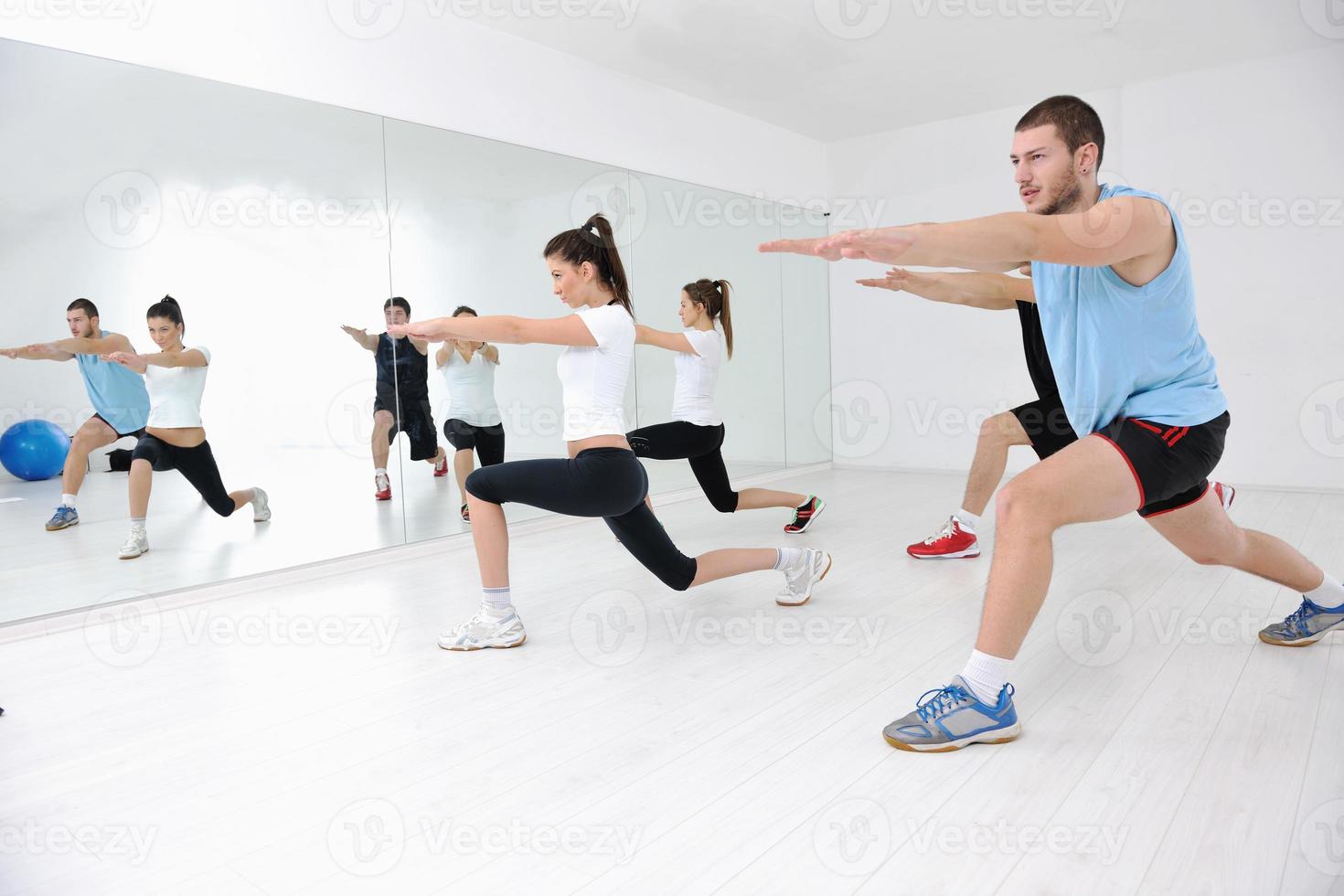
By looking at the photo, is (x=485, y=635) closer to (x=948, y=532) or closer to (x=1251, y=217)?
(x=948, y=532)

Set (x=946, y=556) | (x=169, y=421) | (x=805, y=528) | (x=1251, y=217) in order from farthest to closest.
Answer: (x=1251, y=217) → (x=805, y=528) → (x=946, y=556) → (x=169, y=421)

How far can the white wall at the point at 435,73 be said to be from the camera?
2863 mm

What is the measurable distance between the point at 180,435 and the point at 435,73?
1.91m

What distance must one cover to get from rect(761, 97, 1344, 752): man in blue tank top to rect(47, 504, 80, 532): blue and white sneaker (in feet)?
8.46

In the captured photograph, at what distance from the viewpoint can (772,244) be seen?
1.39 meters

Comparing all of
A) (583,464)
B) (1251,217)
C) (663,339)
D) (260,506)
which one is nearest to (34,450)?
(260,506)

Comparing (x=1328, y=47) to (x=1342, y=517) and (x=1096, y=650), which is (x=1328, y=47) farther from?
(x=1096, y=650)

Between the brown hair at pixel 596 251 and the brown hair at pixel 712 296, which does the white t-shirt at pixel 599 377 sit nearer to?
the brown hair at pixel 596 251

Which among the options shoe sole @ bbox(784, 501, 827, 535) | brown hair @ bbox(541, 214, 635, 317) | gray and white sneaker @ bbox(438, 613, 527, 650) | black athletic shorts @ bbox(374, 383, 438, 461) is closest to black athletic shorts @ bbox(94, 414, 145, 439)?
black athletic shorts @ bbox(374, 383, 438, 461)

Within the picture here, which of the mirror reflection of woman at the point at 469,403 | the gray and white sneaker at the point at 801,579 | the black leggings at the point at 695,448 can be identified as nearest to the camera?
the gray and white sneaker at the point at 801,579

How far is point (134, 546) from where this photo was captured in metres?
2.85

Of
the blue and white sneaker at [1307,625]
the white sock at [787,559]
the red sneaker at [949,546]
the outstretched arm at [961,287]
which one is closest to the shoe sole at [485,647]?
the white sock at [787,559]

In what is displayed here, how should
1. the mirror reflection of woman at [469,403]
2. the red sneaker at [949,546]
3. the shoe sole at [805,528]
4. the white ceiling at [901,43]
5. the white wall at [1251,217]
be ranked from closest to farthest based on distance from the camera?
1. the red sneaker at [949,546]
2. the mirror reflection of woman at [469,403]
3. the shoe sole at [805,528]
4. the white ceiling at [901,43]
5. the white wall at [1251,217]

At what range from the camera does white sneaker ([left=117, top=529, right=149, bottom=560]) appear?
111 inches
